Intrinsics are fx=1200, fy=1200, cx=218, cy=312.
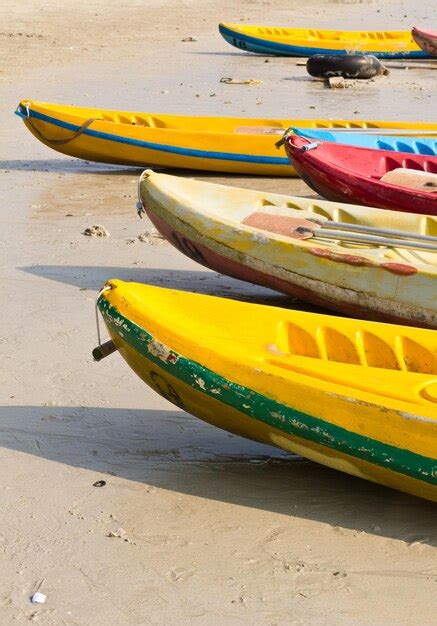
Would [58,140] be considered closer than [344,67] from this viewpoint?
Yes

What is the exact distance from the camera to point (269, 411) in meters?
4.32

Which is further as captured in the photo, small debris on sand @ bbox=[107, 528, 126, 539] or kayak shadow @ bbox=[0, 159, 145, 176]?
kayak shadow @ bbox=[0, 159, 145, 176]

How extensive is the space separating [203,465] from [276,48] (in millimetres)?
14132

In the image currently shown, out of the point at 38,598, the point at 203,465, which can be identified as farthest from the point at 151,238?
the point at 38,598

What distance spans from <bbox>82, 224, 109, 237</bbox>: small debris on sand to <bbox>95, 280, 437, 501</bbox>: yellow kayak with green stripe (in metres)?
3.54

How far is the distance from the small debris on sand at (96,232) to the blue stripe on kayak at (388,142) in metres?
1.72

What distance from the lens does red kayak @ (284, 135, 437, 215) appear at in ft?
24.3

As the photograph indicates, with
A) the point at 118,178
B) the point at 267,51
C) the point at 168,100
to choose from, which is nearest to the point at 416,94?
the point at 168,100

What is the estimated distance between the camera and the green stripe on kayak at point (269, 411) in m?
4.16

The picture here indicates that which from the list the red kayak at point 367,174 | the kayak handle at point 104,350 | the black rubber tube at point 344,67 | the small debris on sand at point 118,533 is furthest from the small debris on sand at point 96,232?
the black rubber tube at point 344,67

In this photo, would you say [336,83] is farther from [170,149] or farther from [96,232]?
[96,232]

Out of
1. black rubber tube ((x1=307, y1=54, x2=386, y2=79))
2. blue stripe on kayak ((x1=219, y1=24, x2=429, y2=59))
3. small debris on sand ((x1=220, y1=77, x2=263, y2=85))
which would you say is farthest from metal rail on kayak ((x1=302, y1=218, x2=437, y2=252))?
Result: blue stripe on kayak ((x1=219, y1=24, x2=429, y2=59))

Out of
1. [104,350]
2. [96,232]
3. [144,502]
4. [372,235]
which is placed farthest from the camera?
[96,232]

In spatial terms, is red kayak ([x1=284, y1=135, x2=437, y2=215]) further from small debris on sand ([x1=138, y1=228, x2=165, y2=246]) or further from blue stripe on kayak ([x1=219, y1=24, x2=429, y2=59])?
blue stripe on kayak ([x1=219, y1=24, x2=429, y2=59])
